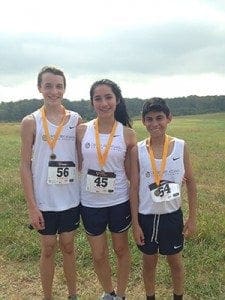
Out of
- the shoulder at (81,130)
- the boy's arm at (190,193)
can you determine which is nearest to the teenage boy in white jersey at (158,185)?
the boy's arm at (190,193)

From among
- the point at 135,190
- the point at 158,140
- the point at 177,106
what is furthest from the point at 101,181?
the point at 177,106

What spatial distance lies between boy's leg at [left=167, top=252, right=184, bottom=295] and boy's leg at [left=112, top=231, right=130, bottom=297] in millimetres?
459

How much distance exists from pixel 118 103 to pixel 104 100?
25 centimetres

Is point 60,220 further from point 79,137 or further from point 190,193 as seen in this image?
point 190,193

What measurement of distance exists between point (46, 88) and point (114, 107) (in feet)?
2.33

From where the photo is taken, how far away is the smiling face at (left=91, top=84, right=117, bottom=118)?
14.4 ft

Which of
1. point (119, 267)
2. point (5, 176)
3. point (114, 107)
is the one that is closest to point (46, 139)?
point (114, 107)

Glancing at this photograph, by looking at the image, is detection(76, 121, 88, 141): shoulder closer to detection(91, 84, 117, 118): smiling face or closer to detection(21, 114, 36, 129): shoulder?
detection(91, 84, 117, 118): smiling face

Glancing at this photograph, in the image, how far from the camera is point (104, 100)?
14.4 ft

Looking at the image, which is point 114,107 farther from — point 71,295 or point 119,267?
point 71,295

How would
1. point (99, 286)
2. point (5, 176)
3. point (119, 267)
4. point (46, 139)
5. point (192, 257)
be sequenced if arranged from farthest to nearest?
point (5, 176), point (192, 257), point (99, 286), point (119, 267), point (46, 139)

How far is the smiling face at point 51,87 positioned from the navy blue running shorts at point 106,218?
45.0 inches

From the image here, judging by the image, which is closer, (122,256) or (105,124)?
(105,124)

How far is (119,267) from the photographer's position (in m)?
4.70
